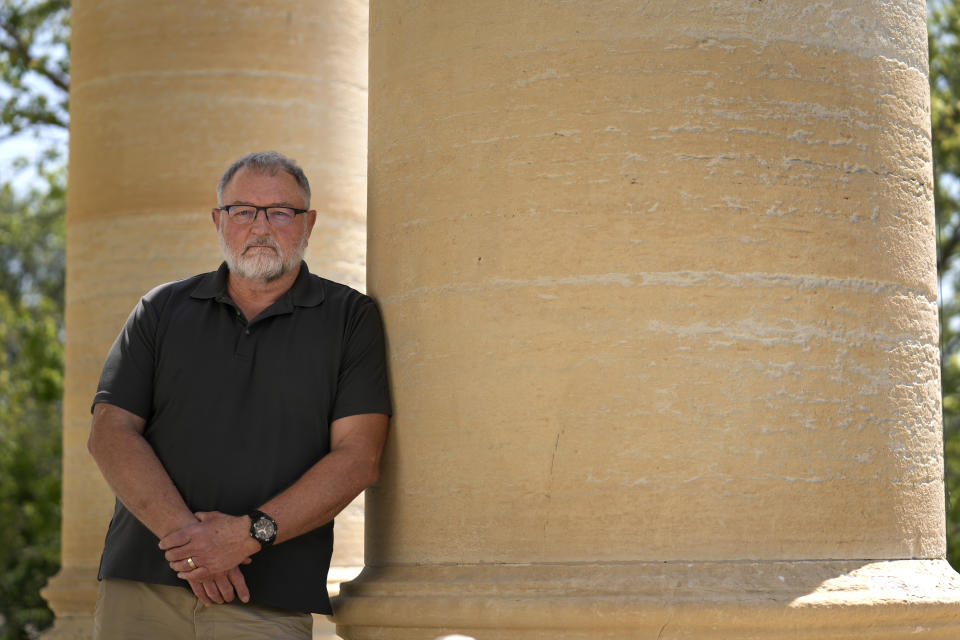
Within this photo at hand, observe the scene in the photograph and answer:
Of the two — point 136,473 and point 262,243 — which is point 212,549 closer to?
point 136,473

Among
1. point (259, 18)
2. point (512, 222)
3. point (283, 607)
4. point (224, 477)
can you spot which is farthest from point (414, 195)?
point (259, 18)

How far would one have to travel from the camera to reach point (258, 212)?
16.1m

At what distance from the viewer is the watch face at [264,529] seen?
46.6ft

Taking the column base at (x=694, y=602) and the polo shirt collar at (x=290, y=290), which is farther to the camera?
the polo shirt collar at (x=290, y=290)

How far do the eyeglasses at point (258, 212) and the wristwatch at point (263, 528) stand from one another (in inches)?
148

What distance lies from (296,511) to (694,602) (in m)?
4.48

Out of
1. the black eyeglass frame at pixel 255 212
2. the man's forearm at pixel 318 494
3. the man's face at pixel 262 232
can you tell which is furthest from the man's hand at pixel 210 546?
the black eyeglass frame at pixel 255 212

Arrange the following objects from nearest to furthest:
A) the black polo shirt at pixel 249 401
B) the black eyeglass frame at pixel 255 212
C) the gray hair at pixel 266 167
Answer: the black polo shirt at pixel 249 401, the black eyeglass frame at pixel 255 212, the gray hair at pixel 266 167

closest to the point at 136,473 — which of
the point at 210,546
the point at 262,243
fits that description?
the point at 210,546

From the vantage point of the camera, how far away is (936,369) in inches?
584

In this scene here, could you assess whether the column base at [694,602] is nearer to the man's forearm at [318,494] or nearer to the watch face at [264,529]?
the man's forearm at [318,494]

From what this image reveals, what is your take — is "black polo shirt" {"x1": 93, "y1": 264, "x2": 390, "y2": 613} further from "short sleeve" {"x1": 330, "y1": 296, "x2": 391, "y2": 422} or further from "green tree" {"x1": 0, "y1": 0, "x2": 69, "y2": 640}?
"green tree" {"x1": 0, "y1": 0, "x2": 69, "y2": 640}

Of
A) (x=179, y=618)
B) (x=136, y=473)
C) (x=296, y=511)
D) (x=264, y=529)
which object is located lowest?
(x=179, y=618)


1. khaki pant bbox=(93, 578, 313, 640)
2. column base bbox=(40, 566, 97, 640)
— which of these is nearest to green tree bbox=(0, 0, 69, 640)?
column base bbox=(40, 566, 97, 640)
